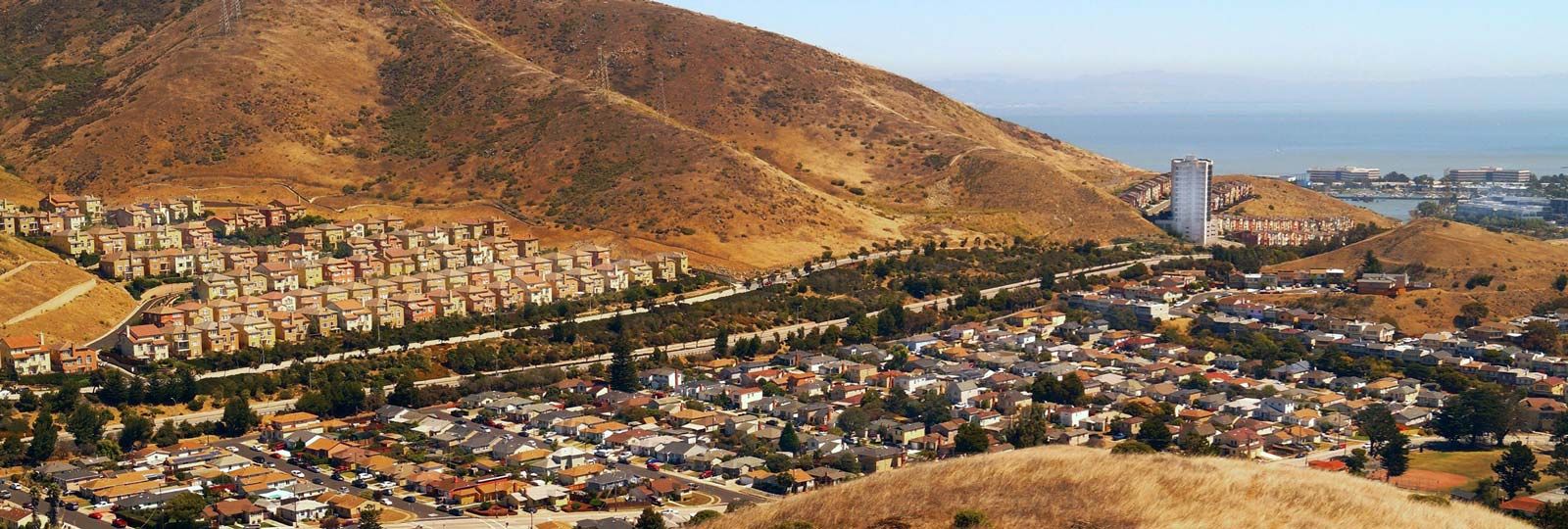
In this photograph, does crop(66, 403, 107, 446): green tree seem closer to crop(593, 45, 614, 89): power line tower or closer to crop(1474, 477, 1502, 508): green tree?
crop(1474, 477, 1502, 508): green tree

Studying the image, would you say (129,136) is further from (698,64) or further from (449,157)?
(698,64)

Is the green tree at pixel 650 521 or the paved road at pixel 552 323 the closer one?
the green tree at pixel 650 521

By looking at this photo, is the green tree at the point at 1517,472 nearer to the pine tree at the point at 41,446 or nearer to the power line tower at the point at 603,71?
the pine tree at the point at 41,446

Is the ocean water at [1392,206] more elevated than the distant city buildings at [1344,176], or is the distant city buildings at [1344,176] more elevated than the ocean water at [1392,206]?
the distant city buildings at [1344,176]

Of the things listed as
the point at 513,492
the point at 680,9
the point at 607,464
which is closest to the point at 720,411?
the point at 607,464

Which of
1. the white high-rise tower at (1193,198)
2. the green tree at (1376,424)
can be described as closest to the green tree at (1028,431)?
the green tree at (1376,424)

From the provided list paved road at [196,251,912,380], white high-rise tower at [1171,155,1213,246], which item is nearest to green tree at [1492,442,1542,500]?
paved road at [196,251,912,380]

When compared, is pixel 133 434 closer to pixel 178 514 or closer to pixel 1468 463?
pixel 178 514
